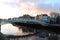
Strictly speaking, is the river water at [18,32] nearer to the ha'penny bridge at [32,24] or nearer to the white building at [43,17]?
the ha'penny bridge at [32,24]

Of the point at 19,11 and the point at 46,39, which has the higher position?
the point at 19,11

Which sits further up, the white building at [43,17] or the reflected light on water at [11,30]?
the white building at [43,17]

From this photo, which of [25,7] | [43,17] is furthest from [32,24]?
[25,7]

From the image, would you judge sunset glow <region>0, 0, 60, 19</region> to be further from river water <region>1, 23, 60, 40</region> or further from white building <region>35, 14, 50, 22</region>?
river water <region>1, 23, 60, 40</region>

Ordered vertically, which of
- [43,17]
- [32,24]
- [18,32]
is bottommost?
[18,32]

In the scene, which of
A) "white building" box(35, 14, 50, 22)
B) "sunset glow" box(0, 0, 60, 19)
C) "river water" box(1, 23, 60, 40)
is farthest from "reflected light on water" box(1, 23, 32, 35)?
"white building" box(35, 14, 50, 22)

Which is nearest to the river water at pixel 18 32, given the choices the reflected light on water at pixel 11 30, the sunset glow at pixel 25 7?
the reflected light on water at pixel 11 30

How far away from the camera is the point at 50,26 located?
324cm

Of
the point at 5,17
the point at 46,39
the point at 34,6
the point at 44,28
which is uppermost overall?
the point at 34,6

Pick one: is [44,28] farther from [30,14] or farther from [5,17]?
[5,17]

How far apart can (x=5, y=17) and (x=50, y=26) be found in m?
0.89

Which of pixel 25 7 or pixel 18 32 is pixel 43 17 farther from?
pixel 18 32

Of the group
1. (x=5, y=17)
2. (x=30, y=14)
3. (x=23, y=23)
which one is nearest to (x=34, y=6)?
(x=30, y=14)

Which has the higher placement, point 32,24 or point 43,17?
point 43,17
